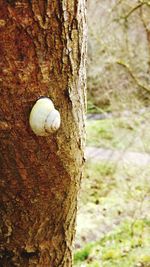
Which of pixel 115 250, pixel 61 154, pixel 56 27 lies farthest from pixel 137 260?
pixel 56 27

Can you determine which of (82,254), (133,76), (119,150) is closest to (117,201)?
(119,150)

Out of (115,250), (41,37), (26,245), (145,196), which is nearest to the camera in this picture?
(41,37)

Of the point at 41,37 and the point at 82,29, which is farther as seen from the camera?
the point at 82,29

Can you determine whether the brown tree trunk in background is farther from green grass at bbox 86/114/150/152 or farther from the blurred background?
green grass at bbox 86/114/150/152

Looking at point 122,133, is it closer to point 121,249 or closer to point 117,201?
point 117,201

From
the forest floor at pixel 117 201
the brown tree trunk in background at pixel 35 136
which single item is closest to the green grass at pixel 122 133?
the forest floor at pixel 117 201

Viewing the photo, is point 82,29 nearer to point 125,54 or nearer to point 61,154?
point 61,154

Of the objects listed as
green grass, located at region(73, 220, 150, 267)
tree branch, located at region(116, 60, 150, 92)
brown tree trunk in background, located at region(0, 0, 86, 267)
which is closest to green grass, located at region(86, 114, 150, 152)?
tree branch, located at region(116, 60, 150, 92)
